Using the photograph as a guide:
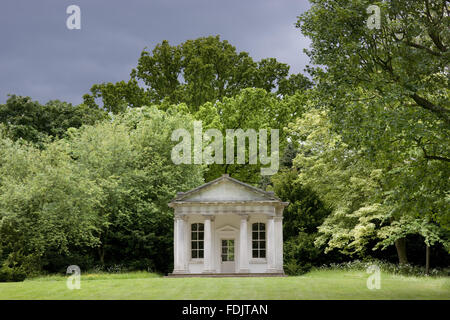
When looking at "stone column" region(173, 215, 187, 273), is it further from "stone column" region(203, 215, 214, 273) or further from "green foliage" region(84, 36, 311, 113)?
"green foliage" region(84, 36, 311, 113)

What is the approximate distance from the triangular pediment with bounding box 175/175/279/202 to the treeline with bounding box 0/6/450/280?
13.5ft

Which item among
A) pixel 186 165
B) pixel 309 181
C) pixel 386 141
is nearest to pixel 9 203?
pixel 186 165

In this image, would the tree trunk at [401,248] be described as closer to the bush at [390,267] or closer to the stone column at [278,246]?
the bush at [390,267]

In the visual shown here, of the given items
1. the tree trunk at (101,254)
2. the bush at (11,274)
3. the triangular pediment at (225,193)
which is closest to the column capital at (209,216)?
the triangular pediment at (225,193)

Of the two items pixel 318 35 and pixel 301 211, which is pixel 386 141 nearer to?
pixel 318 35

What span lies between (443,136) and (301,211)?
2162 cm

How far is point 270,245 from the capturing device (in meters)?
32.4

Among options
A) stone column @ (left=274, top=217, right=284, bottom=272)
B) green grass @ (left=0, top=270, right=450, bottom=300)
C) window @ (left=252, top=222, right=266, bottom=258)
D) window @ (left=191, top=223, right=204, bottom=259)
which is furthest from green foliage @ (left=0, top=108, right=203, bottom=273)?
green grass @ (left=0, top=270, right=450, bottom=300)

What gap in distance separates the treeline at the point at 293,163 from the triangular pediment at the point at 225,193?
4130 millimetres

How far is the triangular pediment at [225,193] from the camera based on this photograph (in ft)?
107

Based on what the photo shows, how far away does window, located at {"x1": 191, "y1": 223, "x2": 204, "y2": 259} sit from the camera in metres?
34.0

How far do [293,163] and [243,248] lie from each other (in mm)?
6928

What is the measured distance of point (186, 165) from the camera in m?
39.8

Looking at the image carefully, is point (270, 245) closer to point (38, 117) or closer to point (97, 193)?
point (97, 193)
